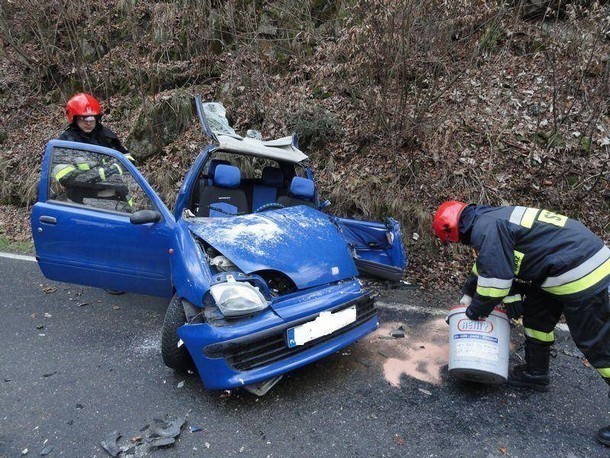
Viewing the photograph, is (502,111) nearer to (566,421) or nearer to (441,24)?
(441,24)

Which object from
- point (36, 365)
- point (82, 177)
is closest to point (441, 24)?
point (82, 177)

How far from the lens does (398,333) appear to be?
147 inches

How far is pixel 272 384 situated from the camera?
2918mm

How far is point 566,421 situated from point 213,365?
2186mm

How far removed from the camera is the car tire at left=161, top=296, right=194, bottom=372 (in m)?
3.01

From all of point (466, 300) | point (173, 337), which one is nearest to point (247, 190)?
point (173, 337)

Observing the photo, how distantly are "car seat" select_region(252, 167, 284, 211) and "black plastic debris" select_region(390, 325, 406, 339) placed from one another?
1859 millimetres

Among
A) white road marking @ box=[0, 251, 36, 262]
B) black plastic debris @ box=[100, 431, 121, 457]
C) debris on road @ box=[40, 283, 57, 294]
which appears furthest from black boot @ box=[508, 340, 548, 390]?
white road marking @ box=[0, 251, 36, 262]

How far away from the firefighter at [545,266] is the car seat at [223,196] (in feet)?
6.81

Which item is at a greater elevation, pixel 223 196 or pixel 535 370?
pixel 223 196

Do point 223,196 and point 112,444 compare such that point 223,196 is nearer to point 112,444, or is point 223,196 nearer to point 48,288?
point 48,288

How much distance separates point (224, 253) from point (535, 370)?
227 cm

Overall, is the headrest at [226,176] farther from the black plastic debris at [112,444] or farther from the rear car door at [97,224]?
the black plastic debris at [112,444]

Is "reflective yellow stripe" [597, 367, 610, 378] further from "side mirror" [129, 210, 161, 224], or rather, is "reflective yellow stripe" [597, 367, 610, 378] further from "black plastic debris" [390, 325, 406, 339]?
"side mirror" [129, 210, 161, 224]
